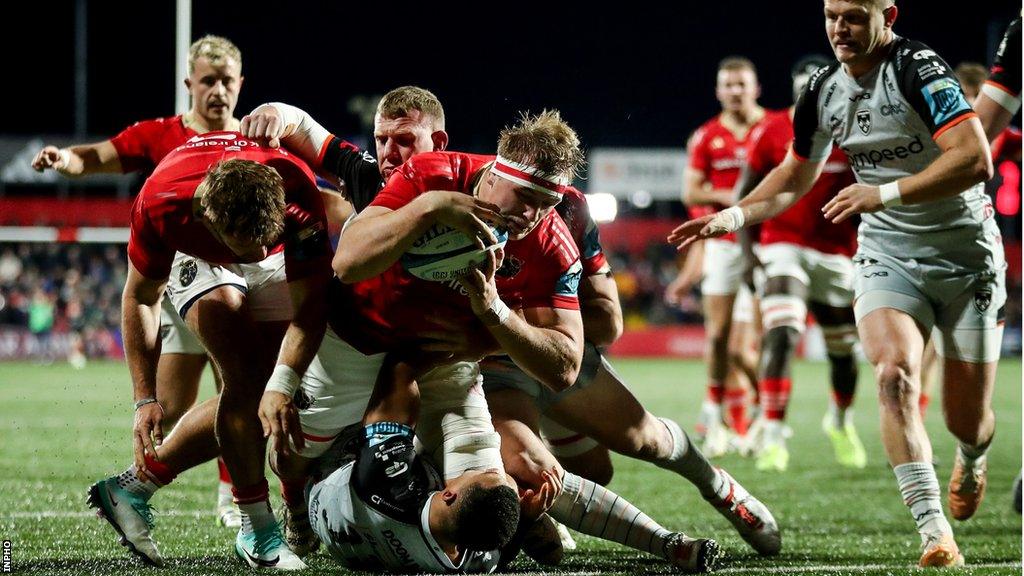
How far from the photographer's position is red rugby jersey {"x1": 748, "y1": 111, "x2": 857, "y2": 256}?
23.9 feet

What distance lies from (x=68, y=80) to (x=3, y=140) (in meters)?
14.9

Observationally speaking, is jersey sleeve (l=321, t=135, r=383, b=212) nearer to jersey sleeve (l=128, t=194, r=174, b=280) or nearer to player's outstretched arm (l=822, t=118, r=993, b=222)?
jersey sleeve (l=128, t=194, r=174, b=280)

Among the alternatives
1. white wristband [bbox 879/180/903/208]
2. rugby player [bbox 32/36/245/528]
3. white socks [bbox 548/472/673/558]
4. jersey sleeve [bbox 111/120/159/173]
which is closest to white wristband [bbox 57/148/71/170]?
rugby player [bbox 32/36/245/528]

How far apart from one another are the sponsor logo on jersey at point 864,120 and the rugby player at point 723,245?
3818 millimetres

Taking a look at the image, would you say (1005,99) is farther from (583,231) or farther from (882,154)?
(583,231)

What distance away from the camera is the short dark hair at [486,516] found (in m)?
3.31

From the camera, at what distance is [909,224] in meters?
4.45

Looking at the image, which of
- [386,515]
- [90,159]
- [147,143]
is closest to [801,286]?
[147,143]

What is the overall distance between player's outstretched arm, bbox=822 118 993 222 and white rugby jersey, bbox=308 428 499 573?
5.01ft

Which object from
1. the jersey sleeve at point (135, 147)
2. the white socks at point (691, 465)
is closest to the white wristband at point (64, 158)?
the jersey sleeve at point (135, 147)

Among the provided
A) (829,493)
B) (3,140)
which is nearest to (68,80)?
(3,140)

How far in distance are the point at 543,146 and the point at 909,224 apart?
169 cm

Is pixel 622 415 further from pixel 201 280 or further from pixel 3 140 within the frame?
pixel 3 140

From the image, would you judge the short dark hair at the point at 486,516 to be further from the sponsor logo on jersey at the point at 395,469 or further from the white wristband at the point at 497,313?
the white wristband at the point at 497,313
